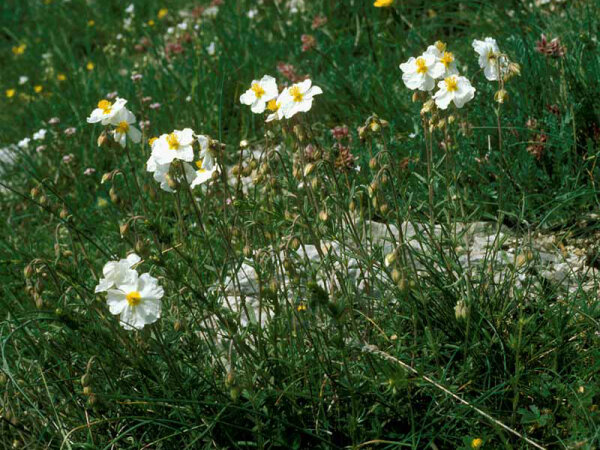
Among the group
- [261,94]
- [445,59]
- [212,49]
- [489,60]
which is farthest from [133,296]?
[212,49]

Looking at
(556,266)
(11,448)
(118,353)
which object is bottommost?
(556,266)

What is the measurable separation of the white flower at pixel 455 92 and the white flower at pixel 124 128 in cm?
97

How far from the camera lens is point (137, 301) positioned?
1.93 m

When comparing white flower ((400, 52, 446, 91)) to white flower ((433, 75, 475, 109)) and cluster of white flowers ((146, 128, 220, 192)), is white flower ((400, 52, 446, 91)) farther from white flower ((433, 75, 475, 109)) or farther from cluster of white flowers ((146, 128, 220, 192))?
cluster of white flowers ((146, 128, 220, 192))

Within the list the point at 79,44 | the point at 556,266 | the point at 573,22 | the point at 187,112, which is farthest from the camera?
the point at 79,44

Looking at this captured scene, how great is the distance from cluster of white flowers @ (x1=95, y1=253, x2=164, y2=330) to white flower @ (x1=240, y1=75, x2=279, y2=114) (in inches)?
29.5

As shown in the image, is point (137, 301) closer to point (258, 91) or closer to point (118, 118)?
Result: point (118, 118)

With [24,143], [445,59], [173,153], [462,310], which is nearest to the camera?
[462,310]

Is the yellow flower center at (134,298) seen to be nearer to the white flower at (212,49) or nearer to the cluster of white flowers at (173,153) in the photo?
the cluster of white flowers at (173,153)

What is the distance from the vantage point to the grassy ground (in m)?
2.16

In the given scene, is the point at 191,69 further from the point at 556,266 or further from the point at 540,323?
the point at 540,323

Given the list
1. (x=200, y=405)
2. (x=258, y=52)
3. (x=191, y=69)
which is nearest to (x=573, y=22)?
(x=258, y=52)

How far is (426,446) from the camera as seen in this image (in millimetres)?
2072

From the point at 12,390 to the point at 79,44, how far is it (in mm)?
4724
